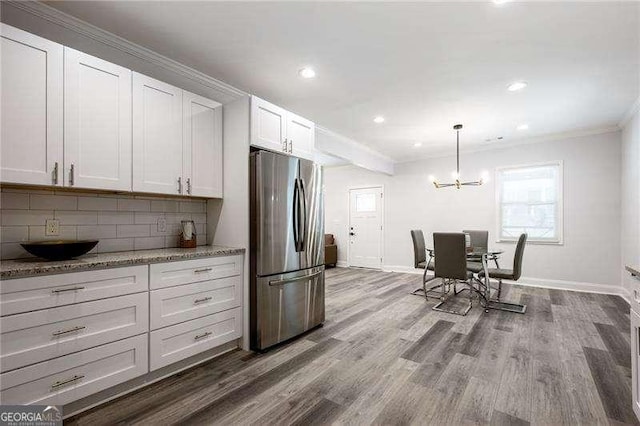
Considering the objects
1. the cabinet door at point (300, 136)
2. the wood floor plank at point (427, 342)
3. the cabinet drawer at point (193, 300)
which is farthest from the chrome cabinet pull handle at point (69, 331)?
the wood floor plank at point (427, 342)

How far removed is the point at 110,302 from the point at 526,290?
588 centimetres

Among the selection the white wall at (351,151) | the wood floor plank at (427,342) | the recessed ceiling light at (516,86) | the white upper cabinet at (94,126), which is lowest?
the wood floor plank at (427,342)

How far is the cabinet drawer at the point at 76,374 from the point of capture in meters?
1.52

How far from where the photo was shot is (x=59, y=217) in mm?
2117

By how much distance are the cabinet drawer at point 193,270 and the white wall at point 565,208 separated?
16.1ft

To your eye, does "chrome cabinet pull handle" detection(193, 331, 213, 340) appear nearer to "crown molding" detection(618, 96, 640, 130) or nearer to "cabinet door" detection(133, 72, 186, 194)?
"cabinet door" detection(133, 72, 186, 194)

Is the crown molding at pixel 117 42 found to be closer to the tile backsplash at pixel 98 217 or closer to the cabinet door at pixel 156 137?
the cabinet door at pixel 156 137

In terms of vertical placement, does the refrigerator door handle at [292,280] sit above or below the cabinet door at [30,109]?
below

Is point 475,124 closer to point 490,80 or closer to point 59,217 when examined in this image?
point 490,80

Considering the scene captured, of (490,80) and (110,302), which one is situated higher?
(490,80)

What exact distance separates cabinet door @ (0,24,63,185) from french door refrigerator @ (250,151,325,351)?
4.51 feet

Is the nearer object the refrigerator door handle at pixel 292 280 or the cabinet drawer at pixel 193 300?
the cabinet drawer at pixel 193 300

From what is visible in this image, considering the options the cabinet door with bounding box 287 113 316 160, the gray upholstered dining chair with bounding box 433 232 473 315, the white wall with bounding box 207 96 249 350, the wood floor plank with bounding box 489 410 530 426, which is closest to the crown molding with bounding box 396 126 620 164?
the gray upholstered dining chair with bounding box 433 232 473 315


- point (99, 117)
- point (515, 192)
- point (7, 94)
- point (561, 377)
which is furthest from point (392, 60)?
point (515, 192)
